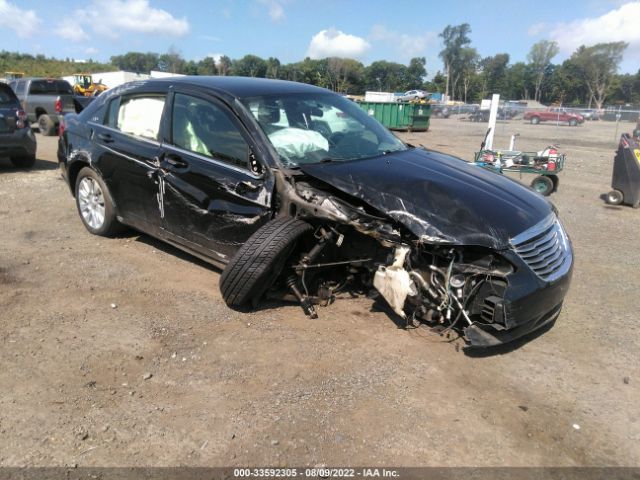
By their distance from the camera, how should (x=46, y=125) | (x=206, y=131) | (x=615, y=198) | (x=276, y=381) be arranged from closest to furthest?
(x=276, y=381)
(x=206, y=131)
(x=615, y=198)
(x=46, y=125)

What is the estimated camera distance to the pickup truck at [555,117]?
34500 mm

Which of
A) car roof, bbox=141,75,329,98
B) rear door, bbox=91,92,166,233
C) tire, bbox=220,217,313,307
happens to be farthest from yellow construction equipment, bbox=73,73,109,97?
tire, bbox=220,217,313,307

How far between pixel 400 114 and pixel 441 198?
76.1 ft

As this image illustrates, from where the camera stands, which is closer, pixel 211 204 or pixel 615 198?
pixel 211 204

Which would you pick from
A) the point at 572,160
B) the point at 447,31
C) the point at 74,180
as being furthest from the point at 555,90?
the point at 74,180

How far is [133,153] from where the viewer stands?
486 cm

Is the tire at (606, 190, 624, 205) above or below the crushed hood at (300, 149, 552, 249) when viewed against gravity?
below

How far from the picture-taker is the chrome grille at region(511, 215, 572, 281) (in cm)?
336

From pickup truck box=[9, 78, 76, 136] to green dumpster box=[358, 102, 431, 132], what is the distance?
46.7 ft

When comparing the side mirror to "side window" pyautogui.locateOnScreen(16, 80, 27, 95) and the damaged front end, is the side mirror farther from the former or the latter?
"side window" pyautogui.locateOnScreen(16, 80, 27, 95)

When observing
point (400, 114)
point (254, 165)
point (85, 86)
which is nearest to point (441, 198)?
point (254, 165)

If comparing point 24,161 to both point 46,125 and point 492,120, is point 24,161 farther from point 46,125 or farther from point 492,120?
point 492,120

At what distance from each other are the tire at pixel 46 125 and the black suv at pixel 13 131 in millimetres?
6896

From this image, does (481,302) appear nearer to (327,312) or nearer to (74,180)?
(327,312)
